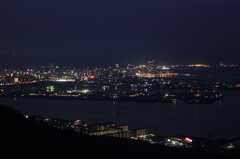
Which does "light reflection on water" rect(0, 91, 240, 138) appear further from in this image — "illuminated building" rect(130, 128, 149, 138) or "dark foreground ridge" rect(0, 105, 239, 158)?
"dark foreground ridge" rect(0, 105, 239, 158)

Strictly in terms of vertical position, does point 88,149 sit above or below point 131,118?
above

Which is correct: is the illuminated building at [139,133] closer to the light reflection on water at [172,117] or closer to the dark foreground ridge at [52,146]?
the light reflection on water at [172,117]

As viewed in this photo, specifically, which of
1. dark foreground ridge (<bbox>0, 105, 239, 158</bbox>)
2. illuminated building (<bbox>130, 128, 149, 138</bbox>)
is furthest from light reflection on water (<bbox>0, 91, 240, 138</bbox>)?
dark foreground ridge (<bbox>0, 105, 239, 158</bbox>)

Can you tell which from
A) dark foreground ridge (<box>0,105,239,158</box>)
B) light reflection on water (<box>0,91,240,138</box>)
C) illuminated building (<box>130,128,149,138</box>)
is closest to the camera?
dark foreground ridge (<box>0,105,239,158</box>)

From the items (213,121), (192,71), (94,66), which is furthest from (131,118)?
(94,66)

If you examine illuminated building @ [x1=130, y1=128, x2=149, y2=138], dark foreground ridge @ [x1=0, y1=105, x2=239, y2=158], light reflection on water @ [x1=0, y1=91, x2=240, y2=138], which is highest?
dark foreground ridge @ [x1=0, y1=105, x2=239, y2=158]

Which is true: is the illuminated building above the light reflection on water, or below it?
above

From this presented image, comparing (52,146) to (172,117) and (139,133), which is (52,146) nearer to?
(139,133)

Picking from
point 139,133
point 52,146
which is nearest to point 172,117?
point 139,133

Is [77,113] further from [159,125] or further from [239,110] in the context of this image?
[239,110]
